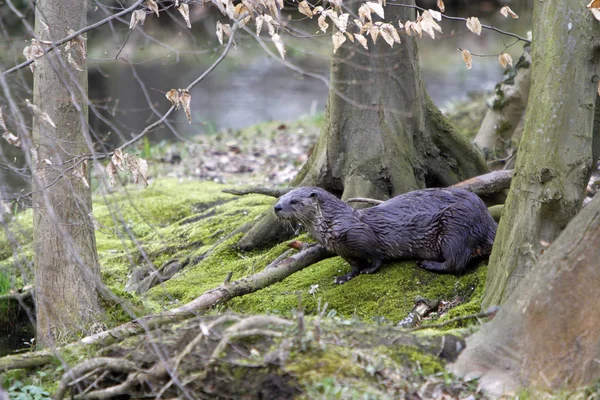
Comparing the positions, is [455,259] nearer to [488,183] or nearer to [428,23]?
[488,183]

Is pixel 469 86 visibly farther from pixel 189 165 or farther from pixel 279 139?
pixel 189 165

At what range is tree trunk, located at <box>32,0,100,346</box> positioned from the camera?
464 cm

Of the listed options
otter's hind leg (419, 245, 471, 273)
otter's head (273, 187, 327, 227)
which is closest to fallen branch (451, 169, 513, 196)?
otter's hind leg (419, 245, 471, 273)

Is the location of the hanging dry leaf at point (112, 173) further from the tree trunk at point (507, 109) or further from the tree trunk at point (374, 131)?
the tree trunk at point (507, 109)

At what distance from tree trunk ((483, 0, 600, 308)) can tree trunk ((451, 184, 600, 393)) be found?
86 centimetres

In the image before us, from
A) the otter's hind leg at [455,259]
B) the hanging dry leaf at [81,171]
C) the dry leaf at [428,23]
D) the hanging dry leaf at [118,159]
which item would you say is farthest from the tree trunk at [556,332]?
the hanging dry leaf at [81,171]

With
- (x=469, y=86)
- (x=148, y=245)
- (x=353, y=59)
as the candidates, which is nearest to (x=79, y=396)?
(x=353, y=59)

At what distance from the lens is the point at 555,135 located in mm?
4152

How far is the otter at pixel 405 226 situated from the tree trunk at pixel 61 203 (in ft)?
4.64

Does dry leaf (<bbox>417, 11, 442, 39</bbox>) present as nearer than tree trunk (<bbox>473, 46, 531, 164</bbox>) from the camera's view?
Yes

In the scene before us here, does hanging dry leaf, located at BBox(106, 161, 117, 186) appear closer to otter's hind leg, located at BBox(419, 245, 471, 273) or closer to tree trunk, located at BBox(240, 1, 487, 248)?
otter's hind leg, located at BBox(419, 245, 471, 273)

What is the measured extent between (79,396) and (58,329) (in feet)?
6.28

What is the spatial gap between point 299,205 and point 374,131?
128 centimetres

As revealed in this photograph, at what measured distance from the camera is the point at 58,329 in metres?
4.94
